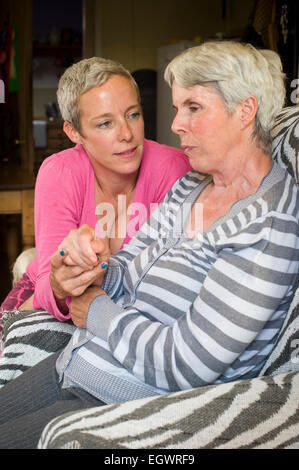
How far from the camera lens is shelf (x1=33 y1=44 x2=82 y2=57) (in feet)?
23.9

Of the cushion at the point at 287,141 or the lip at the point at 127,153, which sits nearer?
the cushion at the point at 287,141

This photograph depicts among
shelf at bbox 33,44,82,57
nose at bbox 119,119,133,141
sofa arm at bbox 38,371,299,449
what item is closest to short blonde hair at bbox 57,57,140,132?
nose at bbox 119,119,133,141

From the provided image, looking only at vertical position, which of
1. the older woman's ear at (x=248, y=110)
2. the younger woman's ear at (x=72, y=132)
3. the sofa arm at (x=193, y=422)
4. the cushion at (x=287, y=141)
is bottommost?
the sofa arm at (x=193, y=422)

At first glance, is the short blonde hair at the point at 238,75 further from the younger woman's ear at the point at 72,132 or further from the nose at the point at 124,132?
the younger woman's ear at the point at 72,132

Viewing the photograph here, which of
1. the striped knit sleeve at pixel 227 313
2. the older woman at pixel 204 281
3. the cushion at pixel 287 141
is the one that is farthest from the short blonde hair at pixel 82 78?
the striped knit sleeve at pixel 227 313

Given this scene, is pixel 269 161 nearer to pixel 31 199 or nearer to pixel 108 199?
pixel 108 199

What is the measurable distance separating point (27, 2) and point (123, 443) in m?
4.27

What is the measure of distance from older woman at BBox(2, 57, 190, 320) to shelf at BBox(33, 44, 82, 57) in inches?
239

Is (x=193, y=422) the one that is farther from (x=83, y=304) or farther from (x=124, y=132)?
(x=124, y=132)

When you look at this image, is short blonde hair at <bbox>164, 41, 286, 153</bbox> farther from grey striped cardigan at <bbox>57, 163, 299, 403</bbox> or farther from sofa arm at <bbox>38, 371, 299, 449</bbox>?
sofa arm at <bbox>38, 371, 299, 449</bbox>

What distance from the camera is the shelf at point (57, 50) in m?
7.29

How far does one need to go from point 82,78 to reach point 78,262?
0.58 meters

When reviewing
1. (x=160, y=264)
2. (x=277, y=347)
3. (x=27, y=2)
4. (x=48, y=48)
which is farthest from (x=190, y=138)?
(x=48, y=48)

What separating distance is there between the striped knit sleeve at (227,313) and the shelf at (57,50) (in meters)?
6.79
